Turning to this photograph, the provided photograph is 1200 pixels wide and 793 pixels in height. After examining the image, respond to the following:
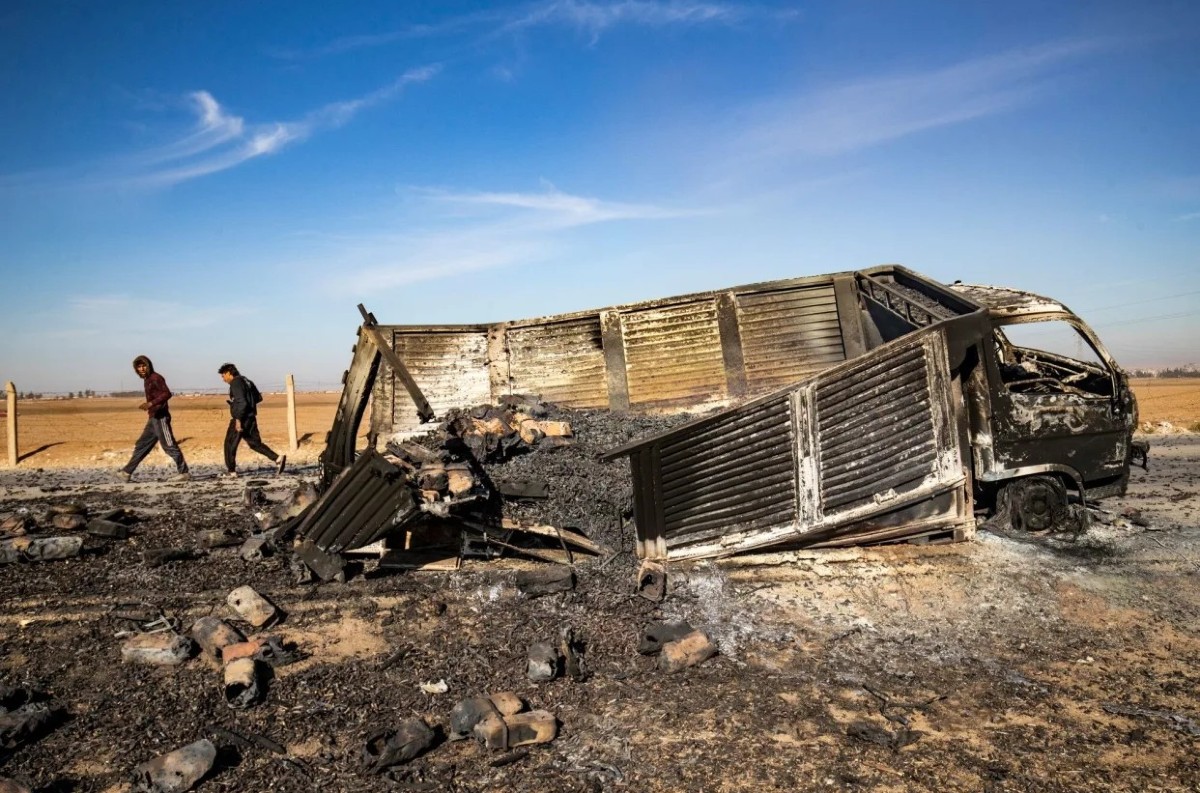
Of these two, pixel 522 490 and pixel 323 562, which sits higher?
pixel 522 490

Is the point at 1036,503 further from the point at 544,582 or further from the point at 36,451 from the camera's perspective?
the point at 36,451

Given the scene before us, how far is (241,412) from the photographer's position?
9.81 m

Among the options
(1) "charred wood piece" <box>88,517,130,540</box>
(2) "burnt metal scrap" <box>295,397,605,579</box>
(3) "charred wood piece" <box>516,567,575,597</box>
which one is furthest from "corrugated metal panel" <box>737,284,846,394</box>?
(1) "charred wood piece" <box>88,517,130,540</box>

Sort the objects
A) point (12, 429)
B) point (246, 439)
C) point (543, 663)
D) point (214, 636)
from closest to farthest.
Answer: point (543, 663) → point (214, 636) → point (246, 439) → point (12, 429)

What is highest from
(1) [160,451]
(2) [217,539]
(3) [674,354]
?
(3) [674,354]

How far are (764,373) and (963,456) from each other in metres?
2.95

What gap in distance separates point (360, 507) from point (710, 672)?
2.73 meters

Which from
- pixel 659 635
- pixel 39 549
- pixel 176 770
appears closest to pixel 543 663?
pixel 659 635

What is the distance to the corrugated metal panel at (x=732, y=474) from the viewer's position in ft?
16.8

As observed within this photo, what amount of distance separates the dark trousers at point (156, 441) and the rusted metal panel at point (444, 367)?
4149 mm

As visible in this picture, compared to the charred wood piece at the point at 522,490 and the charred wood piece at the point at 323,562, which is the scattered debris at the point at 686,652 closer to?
the charred wood piece at the point at 522,490

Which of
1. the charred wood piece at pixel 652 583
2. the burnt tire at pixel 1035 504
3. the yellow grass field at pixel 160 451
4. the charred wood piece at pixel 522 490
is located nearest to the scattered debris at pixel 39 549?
the charred wood piece at pixel 522 490

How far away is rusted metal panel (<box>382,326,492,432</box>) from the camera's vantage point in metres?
8.00

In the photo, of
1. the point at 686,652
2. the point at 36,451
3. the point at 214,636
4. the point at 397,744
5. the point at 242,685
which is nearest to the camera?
the point at 397,744
